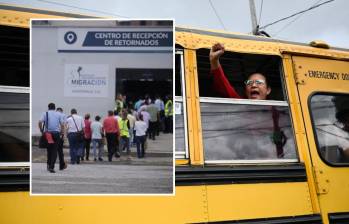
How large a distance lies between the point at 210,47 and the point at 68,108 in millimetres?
1480

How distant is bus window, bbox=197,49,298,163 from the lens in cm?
272

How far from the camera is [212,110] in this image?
274cm

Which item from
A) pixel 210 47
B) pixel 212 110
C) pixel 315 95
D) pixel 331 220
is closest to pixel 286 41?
pixel 315 95

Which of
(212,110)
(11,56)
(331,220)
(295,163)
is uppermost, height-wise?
(11,56)

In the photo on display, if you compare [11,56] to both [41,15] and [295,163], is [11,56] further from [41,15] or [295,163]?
[295,163]

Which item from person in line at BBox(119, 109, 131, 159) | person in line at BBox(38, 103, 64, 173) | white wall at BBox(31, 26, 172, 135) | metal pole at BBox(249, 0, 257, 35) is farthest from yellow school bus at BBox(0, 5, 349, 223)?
metal pole at BBox(249, 0, 257, 35)

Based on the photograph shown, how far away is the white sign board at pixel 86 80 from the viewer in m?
1.54

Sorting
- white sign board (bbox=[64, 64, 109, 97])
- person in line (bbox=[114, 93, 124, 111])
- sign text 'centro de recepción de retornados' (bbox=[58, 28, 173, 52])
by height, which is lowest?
person in line (bbox=[114, 93, 124, 111])

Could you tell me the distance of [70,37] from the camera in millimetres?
1606

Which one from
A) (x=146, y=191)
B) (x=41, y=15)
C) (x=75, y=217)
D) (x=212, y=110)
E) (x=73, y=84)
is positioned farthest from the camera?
(x=212, y=110)

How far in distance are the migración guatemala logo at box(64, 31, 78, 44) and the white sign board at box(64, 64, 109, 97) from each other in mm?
109

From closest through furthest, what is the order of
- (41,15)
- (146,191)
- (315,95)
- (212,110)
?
(146,191) < (41,15) < (212,110) < (315,95)

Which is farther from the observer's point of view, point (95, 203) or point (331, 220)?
point (331, 220)

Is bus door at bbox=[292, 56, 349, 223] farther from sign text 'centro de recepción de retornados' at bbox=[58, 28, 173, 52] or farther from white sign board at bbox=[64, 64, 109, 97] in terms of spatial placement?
white sign board at bbox=[64, 64, 109, 97]
